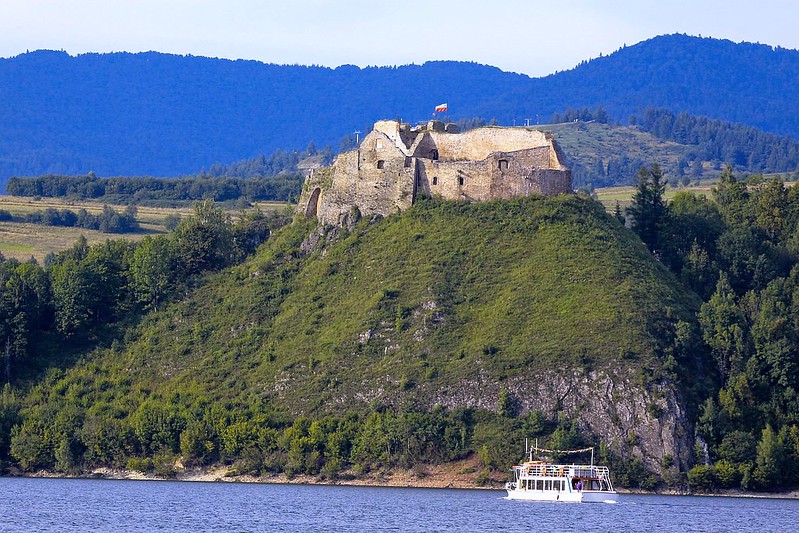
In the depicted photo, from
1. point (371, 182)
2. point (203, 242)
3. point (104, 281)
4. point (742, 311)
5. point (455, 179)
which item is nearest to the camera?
point (742, 311)

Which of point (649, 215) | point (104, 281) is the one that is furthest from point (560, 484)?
point (104, 281)

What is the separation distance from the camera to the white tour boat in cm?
9600

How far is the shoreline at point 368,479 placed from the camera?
332ft

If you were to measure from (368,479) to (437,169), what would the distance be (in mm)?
28782

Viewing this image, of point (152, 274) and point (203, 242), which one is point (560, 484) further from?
point (203, 242)

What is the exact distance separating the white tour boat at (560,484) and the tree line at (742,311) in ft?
23.6

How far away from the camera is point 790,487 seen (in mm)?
102250

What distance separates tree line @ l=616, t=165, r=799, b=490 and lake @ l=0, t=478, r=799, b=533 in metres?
3.03

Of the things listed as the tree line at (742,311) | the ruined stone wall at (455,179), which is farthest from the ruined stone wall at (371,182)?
the tree line at (742,311)

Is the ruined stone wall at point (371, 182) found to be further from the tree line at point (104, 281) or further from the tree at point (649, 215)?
the tree at point (649, 215)

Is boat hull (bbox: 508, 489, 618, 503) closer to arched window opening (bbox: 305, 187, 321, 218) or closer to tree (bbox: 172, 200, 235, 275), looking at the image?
arched window opening (bbox: 305, 187, 321, 218)

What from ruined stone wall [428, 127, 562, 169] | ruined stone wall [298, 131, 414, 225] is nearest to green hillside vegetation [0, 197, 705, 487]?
ruined stone wall [298, 131, 414, 225]

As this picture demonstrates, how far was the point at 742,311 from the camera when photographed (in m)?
112

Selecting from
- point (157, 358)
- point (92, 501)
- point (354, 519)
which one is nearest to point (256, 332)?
point (157, 358)
